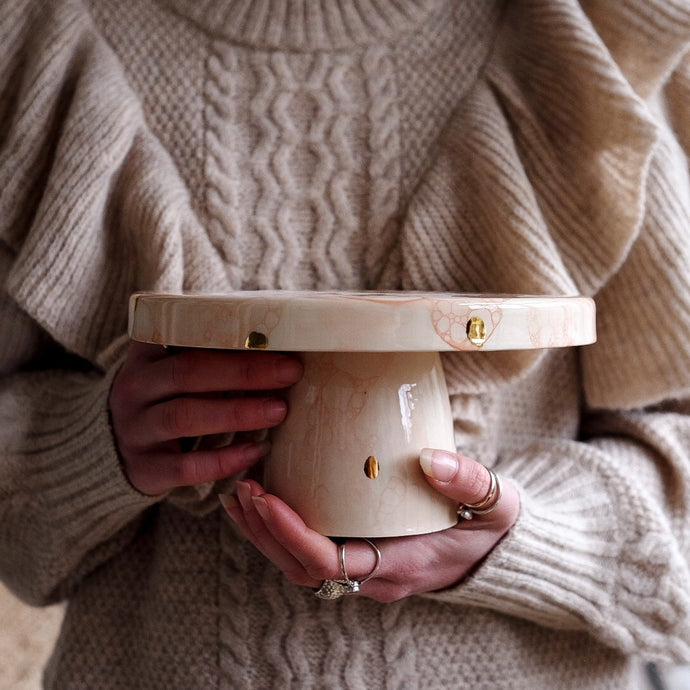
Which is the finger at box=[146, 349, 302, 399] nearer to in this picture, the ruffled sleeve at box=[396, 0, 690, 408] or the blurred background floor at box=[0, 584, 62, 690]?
the ruffled sleeve at box=[396, 0, 690, 408]

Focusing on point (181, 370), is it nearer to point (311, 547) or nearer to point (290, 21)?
point (311, 547)

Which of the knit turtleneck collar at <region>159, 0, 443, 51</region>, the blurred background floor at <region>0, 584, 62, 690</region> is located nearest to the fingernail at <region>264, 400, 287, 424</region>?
the knit turtleneck collar at <region>159, 0, 443, 51</region>

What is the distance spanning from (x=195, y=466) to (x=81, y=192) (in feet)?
0.77

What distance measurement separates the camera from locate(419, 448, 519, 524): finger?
1.30ft

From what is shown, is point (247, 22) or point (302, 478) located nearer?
point (302, 478)

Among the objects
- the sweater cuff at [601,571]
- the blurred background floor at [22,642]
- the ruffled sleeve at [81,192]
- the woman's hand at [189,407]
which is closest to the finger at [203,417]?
the woman's hand at [189,407]

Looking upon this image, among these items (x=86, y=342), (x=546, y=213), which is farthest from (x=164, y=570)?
(x=546, y=213)

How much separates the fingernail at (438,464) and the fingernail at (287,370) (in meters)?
0.08

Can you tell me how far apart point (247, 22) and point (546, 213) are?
0.29 meters

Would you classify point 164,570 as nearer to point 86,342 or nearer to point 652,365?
point 86,342

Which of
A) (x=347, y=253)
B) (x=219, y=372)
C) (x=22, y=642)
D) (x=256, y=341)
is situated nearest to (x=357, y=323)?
(x=256, y=341)

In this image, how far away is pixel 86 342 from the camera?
60 cm

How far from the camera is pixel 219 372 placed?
44 cm

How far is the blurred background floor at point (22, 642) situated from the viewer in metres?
1.21
